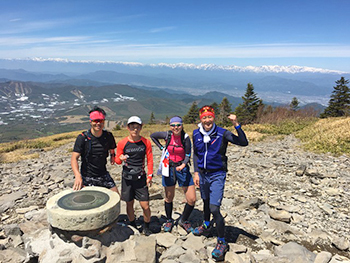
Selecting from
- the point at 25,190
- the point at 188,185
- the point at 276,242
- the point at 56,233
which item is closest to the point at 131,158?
the point at 188,185

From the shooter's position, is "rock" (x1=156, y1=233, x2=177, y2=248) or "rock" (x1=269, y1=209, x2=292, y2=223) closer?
"rock" (x1=156, y1=233, x2=177, y2=248)

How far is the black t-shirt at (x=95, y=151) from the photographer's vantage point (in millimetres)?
4328

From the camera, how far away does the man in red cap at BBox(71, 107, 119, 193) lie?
4.30 m

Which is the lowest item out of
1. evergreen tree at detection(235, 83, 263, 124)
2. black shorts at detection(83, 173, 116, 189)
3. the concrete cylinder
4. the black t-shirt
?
evergreen tree at detection(235, 83, 263, 124)

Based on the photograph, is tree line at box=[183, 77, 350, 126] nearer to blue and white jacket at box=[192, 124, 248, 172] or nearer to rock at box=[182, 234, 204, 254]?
rock at box=[182, 234, 204, 254]

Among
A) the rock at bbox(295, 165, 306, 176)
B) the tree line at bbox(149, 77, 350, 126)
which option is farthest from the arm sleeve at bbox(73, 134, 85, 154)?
the tree line at bbox(149, 77, 350, 126)

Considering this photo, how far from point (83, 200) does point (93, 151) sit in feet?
3.23

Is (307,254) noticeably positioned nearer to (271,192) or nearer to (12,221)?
(271,192)

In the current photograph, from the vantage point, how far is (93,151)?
174 inches

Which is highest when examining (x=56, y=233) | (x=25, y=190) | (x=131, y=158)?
(x=131, y=158)

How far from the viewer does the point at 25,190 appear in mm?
8016

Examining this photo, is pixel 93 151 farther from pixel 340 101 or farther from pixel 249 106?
pixel 340 101

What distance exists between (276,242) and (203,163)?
253 centimetres

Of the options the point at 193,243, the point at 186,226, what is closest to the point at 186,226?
the point at 186,226
